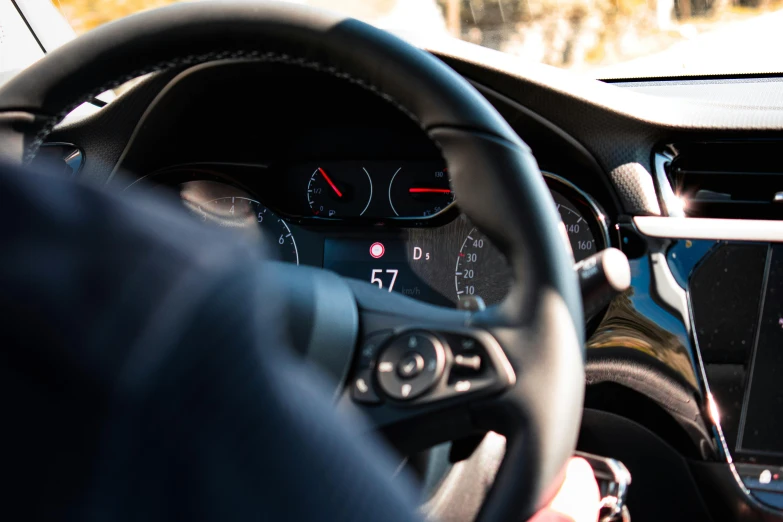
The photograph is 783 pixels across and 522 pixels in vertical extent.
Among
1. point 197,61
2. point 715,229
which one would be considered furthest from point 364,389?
point 715,229

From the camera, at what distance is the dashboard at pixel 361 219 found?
1880 mm

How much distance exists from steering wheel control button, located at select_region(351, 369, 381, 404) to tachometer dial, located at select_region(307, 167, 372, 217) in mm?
1067

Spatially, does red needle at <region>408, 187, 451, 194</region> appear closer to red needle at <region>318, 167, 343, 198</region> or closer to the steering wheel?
red needle at <region>318, 167, 343, 198</region>

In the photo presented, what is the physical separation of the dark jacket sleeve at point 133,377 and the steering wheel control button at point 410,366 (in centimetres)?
54

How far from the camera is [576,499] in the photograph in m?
1.04

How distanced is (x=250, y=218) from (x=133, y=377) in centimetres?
169

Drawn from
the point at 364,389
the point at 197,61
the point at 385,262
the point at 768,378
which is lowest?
the point at 768,378

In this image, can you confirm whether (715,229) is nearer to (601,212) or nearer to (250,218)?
(601,212)

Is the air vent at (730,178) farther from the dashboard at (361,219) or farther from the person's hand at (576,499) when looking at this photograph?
the person's hand at (576,499)

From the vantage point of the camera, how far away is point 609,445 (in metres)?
1.61

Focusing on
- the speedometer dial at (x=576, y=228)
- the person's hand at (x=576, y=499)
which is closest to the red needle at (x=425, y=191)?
the speedometer dial at (x=576, y=228)

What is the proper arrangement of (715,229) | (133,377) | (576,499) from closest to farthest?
(133,377) → (576,499) → (715,229)

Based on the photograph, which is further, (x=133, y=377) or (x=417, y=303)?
(x=417, y=303)

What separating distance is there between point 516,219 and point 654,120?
0.82 meters
